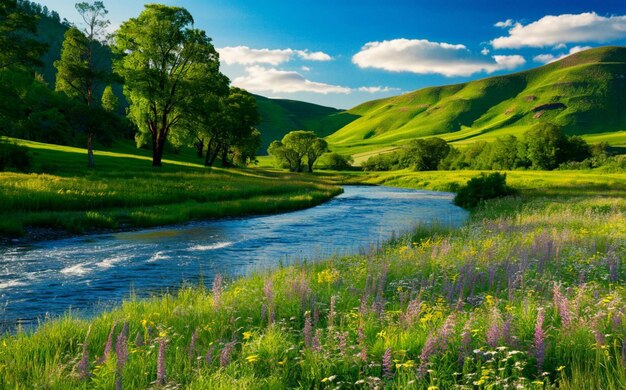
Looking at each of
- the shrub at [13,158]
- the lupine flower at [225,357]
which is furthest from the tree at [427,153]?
the lupine flower at [225,357]

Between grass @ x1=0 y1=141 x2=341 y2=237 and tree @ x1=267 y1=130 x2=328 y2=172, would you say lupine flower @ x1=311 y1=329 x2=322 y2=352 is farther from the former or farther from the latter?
tree @ x1=267 y1=130 x2=328 y2=172

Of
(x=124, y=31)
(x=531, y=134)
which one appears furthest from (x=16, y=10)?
(x=531, y=134)

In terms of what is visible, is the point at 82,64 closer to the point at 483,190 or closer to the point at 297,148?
the point at 483,190

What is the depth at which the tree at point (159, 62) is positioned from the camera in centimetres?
4756

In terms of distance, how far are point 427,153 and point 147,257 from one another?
422ft

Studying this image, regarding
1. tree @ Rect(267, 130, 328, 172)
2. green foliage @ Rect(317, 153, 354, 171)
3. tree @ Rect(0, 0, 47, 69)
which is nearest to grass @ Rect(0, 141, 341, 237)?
tree @ Rect(0, 0, 47, 69)

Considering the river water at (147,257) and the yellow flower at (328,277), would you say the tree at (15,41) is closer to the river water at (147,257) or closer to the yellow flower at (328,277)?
the river water at (147,257)

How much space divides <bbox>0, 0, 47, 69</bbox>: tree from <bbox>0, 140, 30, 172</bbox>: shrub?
7112 millimetres

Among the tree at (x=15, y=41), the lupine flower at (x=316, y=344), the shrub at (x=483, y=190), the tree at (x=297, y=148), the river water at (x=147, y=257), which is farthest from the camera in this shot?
the tree at (x=297, y=148)

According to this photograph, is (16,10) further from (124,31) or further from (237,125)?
(237,125)

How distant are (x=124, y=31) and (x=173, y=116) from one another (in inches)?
433

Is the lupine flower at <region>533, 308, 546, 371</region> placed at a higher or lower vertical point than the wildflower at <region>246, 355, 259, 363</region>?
higher

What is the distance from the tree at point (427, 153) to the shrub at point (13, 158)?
110949 mm

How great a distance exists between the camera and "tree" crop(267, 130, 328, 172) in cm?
12462
